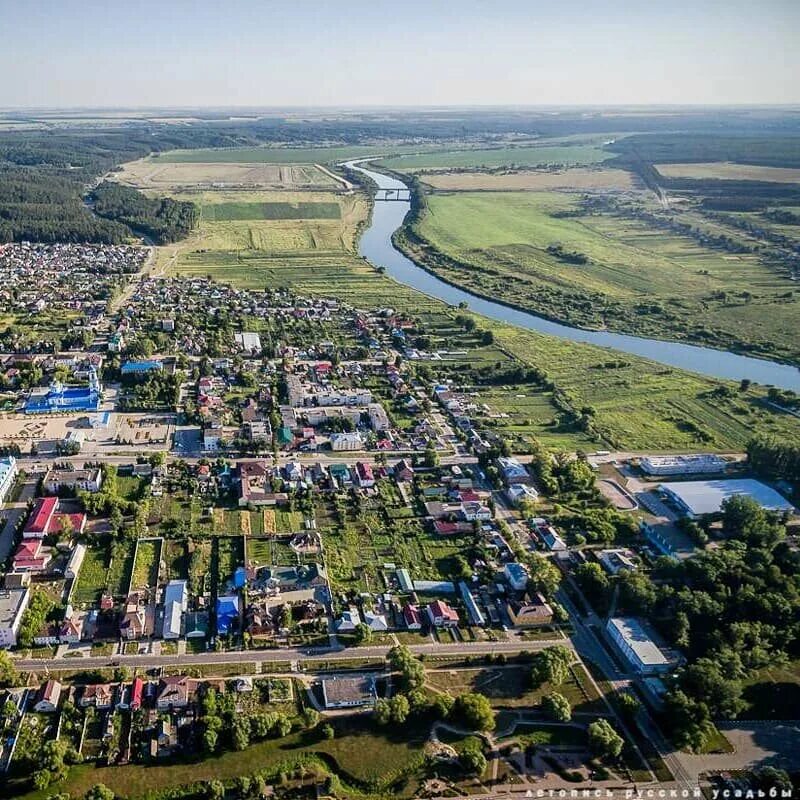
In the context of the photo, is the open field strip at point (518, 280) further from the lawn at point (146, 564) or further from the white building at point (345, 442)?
the white building at point (345, 442)

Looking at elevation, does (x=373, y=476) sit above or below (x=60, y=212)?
below

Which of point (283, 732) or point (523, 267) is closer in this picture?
point (283, 732)

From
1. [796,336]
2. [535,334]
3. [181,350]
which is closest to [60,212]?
Answer: [181,350]

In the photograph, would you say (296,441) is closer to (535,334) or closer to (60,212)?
(535,334)

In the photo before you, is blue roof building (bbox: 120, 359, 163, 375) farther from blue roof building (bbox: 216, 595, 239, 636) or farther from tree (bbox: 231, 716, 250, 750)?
tree (bbox: 231, 716, 250, 750)

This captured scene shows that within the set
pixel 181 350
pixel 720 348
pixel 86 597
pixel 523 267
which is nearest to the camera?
pixel 86 597

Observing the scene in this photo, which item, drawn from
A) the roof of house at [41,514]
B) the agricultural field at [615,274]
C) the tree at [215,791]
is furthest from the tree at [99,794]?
the agricultural field at [615,274]

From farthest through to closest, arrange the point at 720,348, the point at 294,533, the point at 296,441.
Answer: the point at 720,348, the point at 296,441, the point at 294,533
